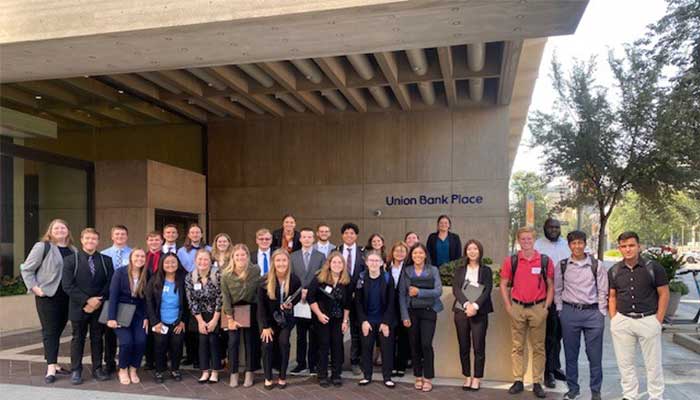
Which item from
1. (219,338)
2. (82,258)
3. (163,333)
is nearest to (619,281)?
(219,338)

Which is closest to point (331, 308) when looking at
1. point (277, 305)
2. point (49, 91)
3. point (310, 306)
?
point (310, 306)

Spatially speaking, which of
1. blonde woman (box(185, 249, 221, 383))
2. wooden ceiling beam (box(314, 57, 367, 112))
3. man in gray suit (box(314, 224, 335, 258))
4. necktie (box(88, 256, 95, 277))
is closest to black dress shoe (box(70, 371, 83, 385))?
necktie (box(88, 256, 95, 277))

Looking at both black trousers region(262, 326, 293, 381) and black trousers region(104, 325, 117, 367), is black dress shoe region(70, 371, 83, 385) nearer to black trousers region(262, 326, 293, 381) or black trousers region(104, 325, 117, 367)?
black trousers region(104, 325, 117, 367)

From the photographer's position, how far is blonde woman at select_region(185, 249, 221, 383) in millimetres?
5625

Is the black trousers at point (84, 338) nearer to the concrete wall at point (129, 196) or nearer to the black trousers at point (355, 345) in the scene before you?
Result: the black trousers at point (355, 345)

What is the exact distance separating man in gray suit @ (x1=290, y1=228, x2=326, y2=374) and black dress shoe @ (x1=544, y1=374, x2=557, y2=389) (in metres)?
2.46

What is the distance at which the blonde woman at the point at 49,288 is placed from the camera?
575cm

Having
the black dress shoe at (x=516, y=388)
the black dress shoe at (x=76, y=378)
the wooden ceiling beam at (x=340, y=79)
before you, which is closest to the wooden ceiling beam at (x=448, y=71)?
the wooden ceiling beam at (x=340, y=79)

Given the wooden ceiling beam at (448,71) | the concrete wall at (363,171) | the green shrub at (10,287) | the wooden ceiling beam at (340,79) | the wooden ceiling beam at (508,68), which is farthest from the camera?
the concrete wall at (363,171)

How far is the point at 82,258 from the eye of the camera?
577 cm

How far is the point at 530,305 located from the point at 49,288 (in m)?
5.07

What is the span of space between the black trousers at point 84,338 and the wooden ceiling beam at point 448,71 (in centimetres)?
764

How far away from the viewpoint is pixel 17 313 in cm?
916

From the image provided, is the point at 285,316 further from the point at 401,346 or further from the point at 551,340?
the point at 551,340
